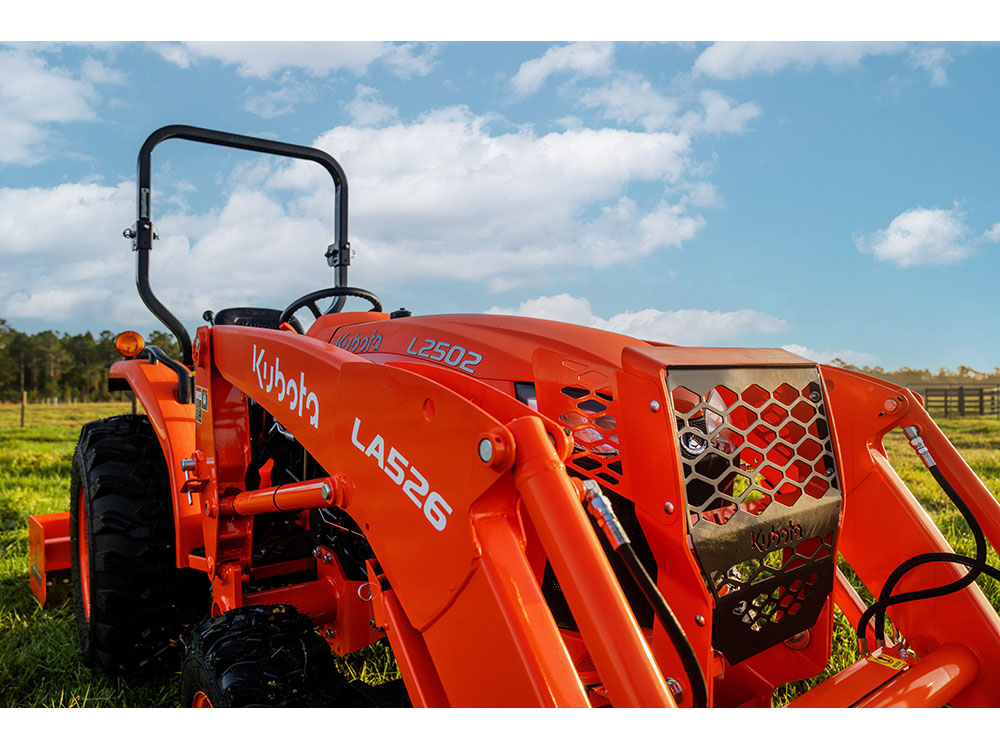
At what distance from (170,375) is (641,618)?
2.38 metres

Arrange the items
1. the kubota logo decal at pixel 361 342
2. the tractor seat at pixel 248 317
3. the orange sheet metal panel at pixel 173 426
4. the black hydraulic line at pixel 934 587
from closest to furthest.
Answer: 1. the black hydraulic line at pixel 934 587
2. the kubota logo decal at pixel 361 342
3. the orange sheet metal panel at pixel 173 426
4. the tractor seat at pixel 248 317

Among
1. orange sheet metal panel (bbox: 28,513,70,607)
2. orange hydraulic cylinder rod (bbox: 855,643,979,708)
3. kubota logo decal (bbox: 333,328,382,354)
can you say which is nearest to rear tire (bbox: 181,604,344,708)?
kubota logo decal (bbox: 333,328,382,354)

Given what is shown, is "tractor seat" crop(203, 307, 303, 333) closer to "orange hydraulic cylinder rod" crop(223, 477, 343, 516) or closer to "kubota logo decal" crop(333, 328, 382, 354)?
"kubota logo decal" crop(333, 328, 382, 354)

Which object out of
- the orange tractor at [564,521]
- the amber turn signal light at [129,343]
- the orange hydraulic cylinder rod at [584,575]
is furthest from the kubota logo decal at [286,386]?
the amber turn signal light at [129,343]

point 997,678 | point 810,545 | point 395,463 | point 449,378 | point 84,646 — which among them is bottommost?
point 84,646

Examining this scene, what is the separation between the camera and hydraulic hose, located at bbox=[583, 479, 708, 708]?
131cm

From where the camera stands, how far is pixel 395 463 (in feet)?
5.30

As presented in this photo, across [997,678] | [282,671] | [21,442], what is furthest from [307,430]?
[21,442]

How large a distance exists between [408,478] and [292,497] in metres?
0.66

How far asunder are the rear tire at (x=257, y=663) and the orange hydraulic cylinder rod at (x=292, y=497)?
302mm

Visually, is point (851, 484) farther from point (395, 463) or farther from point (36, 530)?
point (36, 530)

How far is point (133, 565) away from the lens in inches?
115

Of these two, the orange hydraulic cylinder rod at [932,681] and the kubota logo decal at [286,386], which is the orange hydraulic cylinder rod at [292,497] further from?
the orange hydraulic cylinder rod at [932,681]

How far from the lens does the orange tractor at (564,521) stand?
137cm
